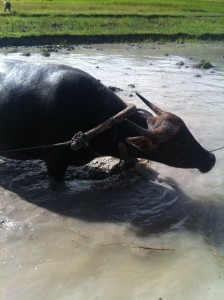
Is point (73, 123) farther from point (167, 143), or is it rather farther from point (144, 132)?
point (167, 143)

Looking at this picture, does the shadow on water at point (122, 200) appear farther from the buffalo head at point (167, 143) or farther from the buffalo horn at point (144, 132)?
the buffalo horn at point (144, 132)

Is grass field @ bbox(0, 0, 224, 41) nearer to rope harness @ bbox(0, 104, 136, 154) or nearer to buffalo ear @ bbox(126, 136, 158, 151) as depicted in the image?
rope harness @ bbox(0, 104, 136, 154)

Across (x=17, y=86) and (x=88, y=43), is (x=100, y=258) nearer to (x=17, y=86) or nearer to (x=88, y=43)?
(x=17, y=86)

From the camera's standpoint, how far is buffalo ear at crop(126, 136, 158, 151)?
4.37 m

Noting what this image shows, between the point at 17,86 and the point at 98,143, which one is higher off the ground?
the point at 17,86

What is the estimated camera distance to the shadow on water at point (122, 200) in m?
4.49

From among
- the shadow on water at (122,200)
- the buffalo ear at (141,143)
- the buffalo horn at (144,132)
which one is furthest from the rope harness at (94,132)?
the shadow on water at (122,200)

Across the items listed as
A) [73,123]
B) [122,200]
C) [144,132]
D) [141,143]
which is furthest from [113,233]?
[73,123]

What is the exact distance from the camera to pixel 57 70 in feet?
15.7

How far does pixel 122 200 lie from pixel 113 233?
71 centimetres

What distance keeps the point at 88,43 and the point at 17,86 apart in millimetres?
15223

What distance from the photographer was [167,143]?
4.53 metres

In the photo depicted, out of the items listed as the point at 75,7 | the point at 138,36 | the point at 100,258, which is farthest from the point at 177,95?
the point at 75,7

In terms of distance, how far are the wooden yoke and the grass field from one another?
48.1 feet
